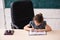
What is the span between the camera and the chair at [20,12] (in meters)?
3.15

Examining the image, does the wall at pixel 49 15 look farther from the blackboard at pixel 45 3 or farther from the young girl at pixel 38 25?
the young girl at pixel 38 25

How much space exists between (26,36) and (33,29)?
0.68 feet

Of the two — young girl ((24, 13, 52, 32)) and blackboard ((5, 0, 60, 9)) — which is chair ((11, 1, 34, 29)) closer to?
young girl ((24, 13, 52, 32))

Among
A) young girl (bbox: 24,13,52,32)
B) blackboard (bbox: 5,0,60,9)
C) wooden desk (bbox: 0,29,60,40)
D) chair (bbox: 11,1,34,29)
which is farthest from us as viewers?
blackboard (bbox: 5,0,60,9)

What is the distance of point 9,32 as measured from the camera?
8.57 ft

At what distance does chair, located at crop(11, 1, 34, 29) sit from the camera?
3148 mm

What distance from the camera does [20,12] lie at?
125 inches

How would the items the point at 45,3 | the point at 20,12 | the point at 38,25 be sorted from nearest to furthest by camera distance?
the point at 38,25, the point at 20,12, the point at 45,3

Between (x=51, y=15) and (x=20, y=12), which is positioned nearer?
(x=20, y=12)

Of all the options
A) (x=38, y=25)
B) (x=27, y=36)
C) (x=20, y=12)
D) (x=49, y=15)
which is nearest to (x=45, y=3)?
(x=49, y=15)

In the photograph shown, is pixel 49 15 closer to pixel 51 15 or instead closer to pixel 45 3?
pixel 51 15

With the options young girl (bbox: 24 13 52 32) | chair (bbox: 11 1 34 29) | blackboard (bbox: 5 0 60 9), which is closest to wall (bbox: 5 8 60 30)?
blackboard (bbox: 5 0 60 9)

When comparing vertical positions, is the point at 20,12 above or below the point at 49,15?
above

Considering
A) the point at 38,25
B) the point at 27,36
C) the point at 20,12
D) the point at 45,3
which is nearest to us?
the point at 27,36
